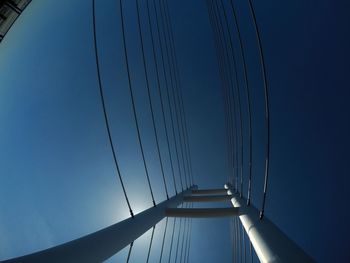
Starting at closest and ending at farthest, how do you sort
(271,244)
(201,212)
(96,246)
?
(96,246)
(271,244)
(201,212)

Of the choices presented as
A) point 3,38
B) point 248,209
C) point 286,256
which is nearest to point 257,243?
point 286,256

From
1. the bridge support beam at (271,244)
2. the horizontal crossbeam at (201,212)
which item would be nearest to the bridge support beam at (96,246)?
the horizontal crossbeam at (201,212)

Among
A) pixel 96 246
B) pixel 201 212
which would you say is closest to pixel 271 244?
pixel 96 246

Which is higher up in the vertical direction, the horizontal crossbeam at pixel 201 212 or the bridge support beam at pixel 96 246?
the bridge support beam at pixel 96 246

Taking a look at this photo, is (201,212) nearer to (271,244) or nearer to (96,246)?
(271,244)

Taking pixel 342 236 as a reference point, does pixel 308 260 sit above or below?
above

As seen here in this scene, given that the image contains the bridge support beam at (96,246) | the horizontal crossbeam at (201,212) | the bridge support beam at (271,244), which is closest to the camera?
the bridge support beam at (96,246)

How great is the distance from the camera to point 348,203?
8250 millimetres

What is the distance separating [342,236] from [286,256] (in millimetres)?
10286

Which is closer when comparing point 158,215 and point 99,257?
point 99,257

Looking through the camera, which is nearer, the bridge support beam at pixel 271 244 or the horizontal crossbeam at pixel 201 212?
the bridge support beam at pixel 271 244

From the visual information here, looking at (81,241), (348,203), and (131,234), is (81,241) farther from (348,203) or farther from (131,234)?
(348,203)

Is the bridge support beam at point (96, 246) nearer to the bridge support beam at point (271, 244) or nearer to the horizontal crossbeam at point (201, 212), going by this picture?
the horizontal crossbeam at point (201, 212)

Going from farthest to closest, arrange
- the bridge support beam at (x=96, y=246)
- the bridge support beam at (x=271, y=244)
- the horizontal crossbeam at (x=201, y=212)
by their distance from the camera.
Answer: the horizontal crossbeam at (x=201, y=212), the bridge support beam at (x=271, y=244), the bridge support beam at (x=96, y=246)
